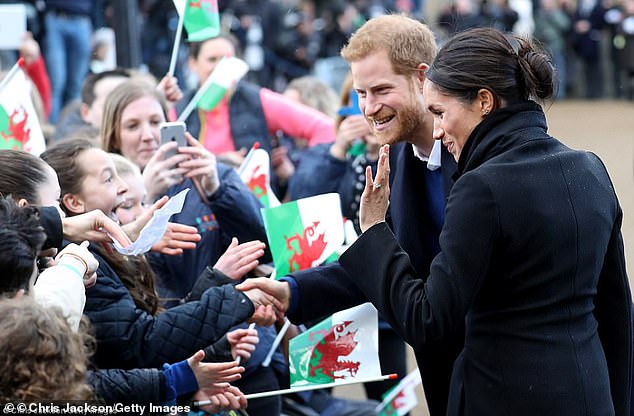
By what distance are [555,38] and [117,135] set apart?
18.3m

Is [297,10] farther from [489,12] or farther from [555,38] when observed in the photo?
[555,38]

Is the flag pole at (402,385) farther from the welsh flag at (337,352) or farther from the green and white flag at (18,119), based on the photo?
the green and white flag at (18,119)

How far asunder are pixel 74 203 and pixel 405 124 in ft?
3.82

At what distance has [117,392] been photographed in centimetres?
320

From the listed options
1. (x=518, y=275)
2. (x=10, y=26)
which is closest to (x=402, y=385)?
(x=518, y=275)

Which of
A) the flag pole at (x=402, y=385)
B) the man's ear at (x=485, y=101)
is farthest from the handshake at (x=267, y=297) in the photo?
the flag pole at (x=402, y=385)

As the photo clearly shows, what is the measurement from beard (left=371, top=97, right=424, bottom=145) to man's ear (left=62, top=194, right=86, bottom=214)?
1.05 meters

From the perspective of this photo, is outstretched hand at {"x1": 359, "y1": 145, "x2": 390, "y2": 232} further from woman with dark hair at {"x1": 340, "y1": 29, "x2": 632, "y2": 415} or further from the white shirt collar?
the white shirt collar

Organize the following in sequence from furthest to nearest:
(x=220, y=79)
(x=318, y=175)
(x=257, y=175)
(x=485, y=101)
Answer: (x=318, y=175) → (x=220, y=79) → (x=257, y=175) → (x=485, y=101)

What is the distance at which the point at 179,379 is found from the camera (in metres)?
3.38

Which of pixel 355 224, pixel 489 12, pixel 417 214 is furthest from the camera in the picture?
pixel 489 12

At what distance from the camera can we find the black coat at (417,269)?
3373 millimetres

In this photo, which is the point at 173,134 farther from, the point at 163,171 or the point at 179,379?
the point at 179,379

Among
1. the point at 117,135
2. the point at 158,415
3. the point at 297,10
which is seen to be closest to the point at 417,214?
the point at 158,415
